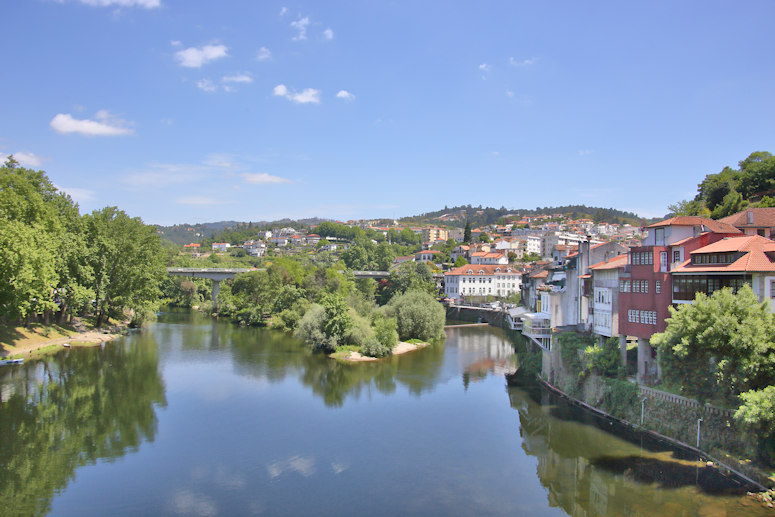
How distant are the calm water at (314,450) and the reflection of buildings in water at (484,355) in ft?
5.42

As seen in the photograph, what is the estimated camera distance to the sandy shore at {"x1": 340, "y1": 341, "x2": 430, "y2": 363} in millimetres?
39000

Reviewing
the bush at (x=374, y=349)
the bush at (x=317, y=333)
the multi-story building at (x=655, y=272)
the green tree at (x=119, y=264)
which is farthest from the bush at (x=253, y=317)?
the multi-story building at (x=655, y=272)

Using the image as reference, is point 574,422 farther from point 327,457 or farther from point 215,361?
point 215,361

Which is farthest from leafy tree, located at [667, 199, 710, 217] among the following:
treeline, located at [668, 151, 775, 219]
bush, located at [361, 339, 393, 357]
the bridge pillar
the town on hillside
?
the bridge pillar

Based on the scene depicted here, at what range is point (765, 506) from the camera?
15133 millimetres

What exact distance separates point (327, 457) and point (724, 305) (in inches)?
604

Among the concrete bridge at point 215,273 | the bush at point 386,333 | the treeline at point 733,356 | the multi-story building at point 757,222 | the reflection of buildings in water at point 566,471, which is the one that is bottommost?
the reflection of buildings in water at point 566,471

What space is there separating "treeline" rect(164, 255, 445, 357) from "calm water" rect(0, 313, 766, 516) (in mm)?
7901

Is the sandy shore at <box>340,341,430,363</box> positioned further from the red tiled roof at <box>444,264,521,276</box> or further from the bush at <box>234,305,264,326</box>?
the red tiled roof at <box>444,264,521,276</box>

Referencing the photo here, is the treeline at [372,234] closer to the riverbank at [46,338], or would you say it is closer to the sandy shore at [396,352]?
the riverbank at [46,338]

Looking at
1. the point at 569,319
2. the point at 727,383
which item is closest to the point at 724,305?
the point at 727,383

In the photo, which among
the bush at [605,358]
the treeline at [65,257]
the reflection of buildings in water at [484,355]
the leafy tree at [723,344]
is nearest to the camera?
the leafy tree at [723,344]

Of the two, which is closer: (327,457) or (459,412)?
(327,457)

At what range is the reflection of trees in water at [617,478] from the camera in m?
16.0
